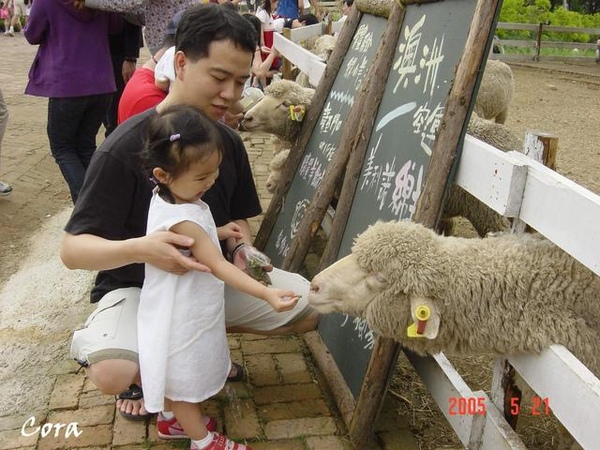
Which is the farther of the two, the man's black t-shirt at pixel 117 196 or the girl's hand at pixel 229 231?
the girl's hand at pixel 229 231

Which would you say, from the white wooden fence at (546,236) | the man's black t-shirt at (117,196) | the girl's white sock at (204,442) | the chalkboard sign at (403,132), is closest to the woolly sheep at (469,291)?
the white wooden fence at (546,236)

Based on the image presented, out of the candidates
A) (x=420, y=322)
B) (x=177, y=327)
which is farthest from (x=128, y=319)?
(x=420, y=322)

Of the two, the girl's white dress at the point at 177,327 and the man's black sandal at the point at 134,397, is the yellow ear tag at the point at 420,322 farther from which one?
the man's black sandal at the point at 134,397

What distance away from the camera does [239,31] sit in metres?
2.44

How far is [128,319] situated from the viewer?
2391 millimetres

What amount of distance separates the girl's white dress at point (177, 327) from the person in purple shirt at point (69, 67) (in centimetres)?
235

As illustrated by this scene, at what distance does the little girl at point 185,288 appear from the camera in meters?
2.08

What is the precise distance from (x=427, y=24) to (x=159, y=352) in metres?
1.77

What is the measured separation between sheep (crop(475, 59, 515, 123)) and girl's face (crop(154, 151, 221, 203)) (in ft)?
14.0

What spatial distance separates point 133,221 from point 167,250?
0.47 m

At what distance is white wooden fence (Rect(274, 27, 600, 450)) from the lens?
1.68m

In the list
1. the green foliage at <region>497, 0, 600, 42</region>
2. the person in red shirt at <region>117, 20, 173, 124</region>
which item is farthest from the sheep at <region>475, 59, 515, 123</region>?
the green foliage at <region>497, 0, 600, 42</region>

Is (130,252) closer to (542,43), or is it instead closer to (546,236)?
(546,236)
